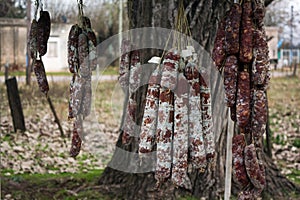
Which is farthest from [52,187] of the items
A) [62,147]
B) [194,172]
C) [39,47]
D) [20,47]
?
[20,47]

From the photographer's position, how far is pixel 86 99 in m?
1.39

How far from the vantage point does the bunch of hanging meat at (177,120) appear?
119 cm

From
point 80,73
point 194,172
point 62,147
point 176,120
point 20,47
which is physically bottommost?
point 62,147

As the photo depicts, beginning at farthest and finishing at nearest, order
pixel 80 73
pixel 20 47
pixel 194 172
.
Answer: pixel 20 47 → pixel 194 172 → pixel 80 73

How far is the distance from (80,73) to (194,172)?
6.01 feet

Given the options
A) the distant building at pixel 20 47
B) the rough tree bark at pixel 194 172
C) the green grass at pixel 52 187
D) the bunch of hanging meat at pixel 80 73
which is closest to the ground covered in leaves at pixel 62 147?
the green grass at pixel 52 187

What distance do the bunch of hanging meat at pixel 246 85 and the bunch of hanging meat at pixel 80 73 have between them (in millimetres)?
469

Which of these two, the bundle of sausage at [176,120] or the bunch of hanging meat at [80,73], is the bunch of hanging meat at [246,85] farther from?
the bunch of hanging meat at [80,73]

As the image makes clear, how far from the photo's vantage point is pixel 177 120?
3.90ft

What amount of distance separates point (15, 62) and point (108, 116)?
837 centimetres

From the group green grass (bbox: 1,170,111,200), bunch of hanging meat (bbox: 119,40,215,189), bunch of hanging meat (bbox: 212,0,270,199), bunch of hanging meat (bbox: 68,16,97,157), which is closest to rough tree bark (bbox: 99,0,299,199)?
green grass (bbox: 1,170,111,200)

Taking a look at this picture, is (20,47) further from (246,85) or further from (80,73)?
(246,85)

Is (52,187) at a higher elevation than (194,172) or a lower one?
lower

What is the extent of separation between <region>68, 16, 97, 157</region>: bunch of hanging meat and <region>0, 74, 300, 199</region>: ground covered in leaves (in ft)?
6.51
